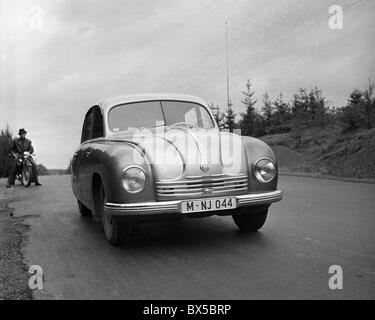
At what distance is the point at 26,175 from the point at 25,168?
33 centimetres

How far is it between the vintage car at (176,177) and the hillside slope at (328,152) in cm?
947

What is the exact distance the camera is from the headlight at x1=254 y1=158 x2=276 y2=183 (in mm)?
5176

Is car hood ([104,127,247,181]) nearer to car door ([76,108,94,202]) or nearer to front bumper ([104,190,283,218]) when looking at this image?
front bumper ([104,190,283,218])

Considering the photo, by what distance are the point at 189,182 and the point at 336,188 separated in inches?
271

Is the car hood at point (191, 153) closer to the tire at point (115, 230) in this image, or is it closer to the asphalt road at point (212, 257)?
the tire at point (115, 230)

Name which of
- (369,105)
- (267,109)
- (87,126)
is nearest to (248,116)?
(267,109)

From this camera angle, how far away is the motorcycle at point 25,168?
46.9ft

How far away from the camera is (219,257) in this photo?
15.2 ft

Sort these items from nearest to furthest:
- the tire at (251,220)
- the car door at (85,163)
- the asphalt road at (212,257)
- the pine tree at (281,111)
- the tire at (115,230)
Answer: the asphalt road at (212,257) < the tire at (115,230) < the tire at (251,220) < the car door at (85,163) < the pine tree at (281,111)

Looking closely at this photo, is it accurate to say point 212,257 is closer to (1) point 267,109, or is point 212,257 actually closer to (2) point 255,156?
(2) point 255,156

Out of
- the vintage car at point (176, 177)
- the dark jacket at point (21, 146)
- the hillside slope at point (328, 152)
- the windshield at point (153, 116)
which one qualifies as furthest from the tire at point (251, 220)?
the dark jacket at point (21, 146)

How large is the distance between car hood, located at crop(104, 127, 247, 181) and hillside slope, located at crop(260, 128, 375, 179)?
966cm

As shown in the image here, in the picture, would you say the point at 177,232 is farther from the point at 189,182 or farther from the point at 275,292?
the point at 275,292
